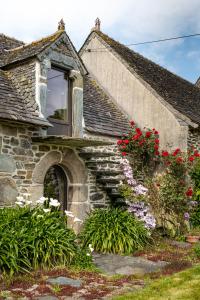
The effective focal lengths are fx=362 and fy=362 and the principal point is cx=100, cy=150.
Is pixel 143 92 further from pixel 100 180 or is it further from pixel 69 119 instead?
pixel 100 180

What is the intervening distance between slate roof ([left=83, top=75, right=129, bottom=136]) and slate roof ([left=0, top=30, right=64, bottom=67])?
2.54m

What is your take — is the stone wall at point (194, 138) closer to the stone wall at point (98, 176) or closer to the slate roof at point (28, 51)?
the stone wall at point (98, 176)

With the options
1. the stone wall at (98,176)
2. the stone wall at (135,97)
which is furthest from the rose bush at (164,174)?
the stone wall at (98,176)

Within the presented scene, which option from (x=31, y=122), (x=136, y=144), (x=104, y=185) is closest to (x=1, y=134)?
(x=31, y=122)

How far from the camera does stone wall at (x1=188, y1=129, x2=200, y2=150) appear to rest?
12359 mm

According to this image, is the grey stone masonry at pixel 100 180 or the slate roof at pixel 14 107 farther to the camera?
the grey stone masonry at pixel 100 180

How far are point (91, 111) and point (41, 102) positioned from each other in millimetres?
3169

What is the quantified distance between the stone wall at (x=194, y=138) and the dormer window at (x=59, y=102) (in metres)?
4.66

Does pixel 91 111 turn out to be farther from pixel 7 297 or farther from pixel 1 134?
pixel 7 297

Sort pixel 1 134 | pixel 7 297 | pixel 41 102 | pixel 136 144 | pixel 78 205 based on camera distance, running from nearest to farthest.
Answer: pixel 7 297 < pixel 1 134 < pixel 41 102 < pixel 78 205 < pixel 136 144

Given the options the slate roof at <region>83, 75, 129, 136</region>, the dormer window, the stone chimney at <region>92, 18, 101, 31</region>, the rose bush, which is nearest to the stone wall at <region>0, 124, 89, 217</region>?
the dormer window

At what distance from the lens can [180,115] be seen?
39.9ft

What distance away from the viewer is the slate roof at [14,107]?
25.6 feet

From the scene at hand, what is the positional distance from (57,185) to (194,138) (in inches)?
212
